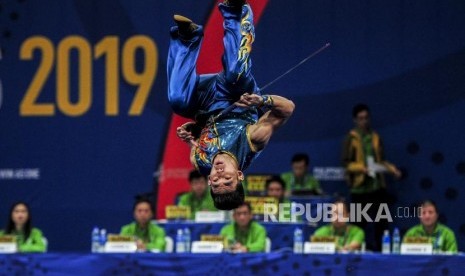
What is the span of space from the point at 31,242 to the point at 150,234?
4.26 ft

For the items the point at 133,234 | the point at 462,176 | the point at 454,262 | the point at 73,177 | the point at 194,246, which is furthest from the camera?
the point at 73,177

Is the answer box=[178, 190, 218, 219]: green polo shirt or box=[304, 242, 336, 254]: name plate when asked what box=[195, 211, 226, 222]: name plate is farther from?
box=[304, 242, 336, 254]: name plate

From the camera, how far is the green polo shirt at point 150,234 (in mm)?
12469

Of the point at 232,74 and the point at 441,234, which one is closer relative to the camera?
the point at 232,74

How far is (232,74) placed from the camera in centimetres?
886

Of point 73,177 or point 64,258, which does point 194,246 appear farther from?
A: point 73,177

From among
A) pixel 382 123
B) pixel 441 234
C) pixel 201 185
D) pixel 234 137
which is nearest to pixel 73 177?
pixel 201 185

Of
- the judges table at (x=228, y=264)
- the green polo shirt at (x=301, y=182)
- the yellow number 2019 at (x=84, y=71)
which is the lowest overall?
the judges table at (x=228, y=264)

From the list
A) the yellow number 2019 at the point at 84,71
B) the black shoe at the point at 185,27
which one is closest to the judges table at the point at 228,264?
the black shoe at the point at 185,27

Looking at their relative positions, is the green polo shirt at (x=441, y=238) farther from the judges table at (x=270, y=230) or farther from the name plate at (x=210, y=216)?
the name plate at (x=210, y=216)

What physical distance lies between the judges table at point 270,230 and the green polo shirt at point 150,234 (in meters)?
0.23

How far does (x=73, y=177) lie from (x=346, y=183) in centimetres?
363

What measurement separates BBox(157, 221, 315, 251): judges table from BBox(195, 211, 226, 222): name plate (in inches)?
4.6

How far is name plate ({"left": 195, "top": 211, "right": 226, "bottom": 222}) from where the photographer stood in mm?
12781
